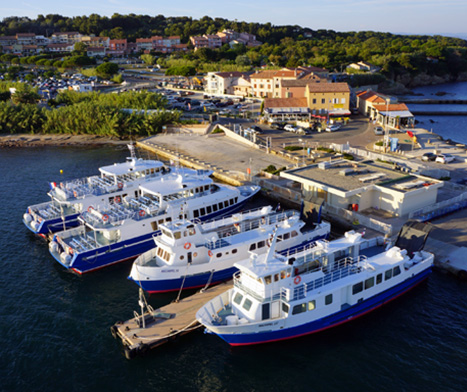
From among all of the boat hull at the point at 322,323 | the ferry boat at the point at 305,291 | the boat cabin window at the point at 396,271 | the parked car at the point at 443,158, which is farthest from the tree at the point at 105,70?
the boat hull at the point at 322,323

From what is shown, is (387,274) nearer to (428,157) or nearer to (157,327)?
(157,327)

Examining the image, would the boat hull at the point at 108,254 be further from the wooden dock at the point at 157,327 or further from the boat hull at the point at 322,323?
the boat hull at the point at 322,323

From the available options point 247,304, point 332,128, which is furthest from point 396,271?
point 332,128

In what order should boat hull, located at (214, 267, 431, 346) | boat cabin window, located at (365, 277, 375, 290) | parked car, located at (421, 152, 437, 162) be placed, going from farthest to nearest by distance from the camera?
parked car, located at (421, 152, 437, 162) < boat cabin window, located at (365, 277, 375, 290) < boat hull, located at (214, 267, 431, 346)

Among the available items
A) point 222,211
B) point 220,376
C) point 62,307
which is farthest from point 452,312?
point 62,307

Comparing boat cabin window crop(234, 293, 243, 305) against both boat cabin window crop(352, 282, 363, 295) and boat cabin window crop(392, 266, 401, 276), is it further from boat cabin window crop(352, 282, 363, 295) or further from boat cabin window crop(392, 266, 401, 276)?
boat cabin window crop(392, 266, 401, 276)

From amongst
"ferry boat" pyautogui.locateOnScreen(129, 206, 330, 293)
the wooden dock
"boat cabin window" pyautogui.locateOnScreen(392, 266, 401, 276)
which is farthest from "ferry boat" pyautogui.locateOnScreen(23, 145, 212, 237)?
"boat cabin window" pyautogui.locateOnScreen(392, 266, 401, 276)
